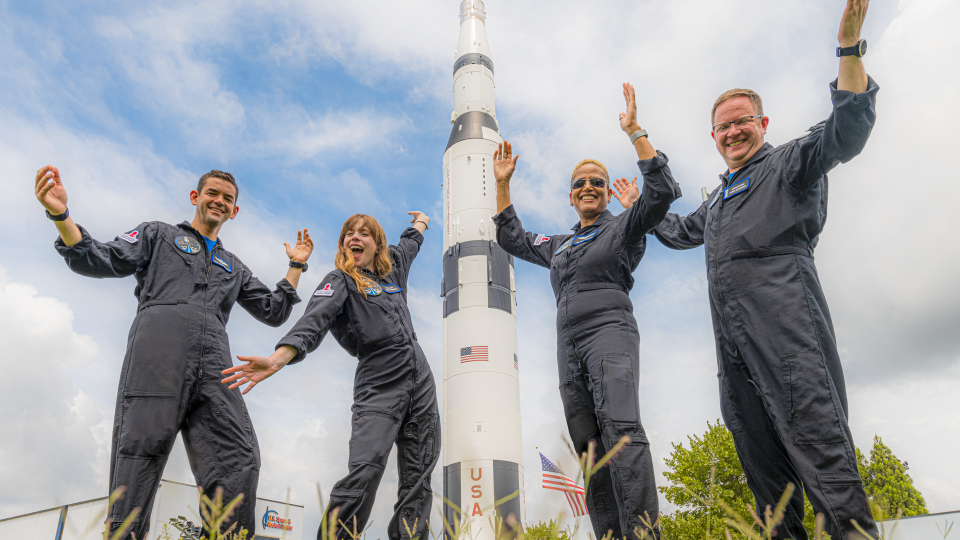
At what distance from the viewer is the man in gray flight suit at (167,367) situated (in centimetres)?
341

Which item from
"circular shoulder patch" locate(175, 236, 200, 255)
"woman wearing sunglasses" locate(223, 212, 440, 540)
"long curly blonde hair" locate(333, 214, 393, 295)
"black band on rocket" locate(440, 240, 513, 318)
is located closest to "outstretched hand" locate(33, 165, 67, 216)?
"circular shoulder patch" locate(175, 236, 200, 255)

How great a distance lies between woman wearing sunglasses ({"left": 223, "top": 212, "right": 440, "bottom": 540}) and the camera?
12.6ft

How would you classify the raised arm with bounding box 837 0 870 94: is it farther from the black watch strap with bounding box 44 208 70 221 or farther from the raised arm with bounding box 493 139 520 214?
the black watch strap with bounding box 44 208 70 221

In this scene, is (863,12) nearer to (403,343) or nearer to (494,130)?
(403,343)

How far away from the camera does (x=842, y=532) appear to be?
256 centimetres

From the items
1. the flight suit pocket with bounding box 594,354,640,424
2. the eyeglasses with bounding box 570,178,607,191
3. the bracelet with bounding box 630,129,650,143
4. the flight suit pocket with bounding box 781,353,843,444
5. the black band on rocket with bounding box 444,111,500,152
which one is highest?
the black band on rocket with bounding box 444,111,500,152

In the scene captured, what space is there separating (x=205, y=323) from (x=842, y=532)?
3444 millimetres

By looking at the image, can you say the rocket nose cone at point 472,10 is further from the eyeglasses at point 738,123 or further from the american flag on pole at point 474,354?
the eyeglasses at point 738,123

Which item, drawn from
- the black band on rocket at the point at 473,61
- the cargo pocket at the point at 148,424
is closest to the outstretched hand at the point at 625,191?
the cargo pocket at the point at 148,424

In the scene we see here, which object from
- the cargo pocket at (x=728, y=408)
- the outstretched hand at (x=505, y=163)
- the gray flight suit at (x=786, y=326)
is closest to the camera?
the gray flight suit at (x=786, y=326)

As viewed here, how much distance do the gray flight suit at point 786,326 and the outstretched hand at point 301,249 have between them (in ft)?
9.84

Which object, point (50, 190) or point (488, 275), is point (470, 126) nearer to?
point (488, 275)

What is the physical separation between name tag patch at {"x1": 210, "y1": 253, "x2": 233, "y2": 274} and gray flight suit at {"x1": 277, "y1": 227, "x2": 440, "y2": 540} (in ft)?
1.99

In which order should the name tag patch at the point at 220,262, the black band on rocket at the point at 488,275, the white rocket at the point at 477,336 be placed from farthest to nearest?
the black band on rocket at the point at 488,275, the white rocket at the point at 477,336, the name tag patch at the point at 220,262
